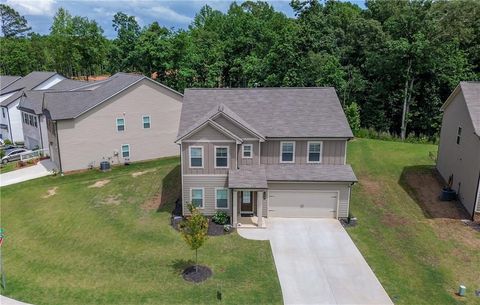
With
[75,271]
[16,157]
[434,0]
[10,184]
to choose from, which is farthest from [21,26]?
[75,271]

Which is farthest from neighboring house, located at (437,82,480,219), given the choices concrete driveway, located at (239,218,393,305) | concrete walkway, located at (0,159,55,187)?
concrete walkway, located at (0,159,55,187)

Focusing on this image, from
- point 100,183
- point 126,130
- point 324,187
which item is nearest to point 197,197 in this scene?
point 324,187

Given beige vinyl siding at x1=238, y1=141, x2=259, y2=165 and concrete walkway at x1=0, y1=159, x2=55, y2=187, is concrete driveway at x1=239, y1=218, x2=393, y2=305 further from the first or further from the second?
concrete walkway at x1=0, y1=159, x2=55, y2=187

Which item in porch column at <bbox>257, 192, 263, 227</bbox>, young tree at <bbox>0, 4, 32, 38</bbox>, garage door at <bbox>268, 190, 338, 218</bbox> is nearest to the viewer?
porch column at <bbox>257, 192, 263, 227</bbox>

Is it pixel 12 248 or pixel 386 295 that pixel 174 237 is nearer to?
pixel 12 248

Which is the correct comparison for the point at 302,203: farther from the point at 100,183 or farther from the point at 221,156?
the point at 100,183

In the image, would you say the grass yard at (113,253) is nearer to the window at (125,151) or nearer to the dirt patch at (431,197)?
the window at (125,151)
